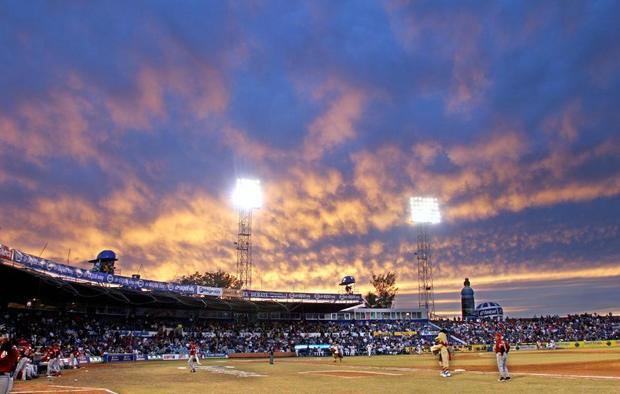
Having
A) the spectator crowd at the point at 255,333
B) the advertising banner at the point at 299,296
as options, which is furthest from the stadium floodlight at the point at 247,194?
the spectator crowd at the point at 255,333

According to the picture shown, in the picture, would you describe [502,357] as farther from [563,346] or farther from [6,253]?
[563,346]

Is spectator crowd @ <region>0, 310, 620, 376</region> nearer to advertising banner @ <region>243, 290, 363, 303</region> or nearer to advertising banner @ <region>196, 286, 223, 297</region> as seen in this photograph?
advertising banner @ <region>243, 290, 363, 303</region>

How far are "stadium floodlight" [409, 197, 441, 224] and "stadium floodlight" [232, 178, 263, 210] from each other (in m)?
27.4

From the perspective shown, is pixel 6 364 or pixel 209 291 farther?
pixel 209 291

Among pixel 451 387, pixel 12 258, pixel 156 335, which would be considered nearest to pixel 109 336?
pixel 156 335

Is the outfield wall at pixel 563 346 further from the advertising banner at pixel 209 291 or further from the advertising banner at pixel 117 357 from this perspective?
the advertising banner at pixel 117 357

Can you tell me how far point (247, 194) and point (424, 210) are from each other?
31.5 meters

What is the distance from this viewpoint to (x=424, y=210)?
87625mm

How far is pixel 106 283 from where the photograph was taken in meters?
56.3

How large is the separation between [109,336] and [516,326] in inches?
2830

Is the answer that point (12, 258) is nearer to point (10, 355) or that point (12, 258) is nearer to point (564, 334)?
Result: point (10, 355)

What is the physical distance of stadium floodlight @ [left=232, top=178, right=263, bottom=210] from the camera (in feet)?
254

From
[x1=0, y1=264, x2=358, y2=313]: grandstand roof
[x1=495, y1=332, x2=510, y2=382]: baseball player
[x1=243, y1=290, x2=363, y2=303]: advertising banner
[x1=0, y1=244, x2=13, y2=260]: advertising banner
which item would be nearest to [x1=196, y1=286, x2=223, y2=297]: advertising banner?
[x1=0, y1=264, x2=358, y2=313]: grandstand roof

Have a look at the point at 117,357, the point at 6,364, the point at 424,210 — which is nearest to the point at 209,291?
the point at 117,357
